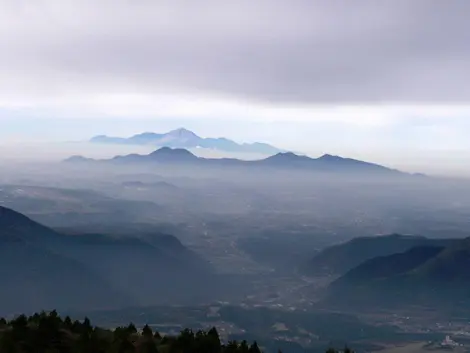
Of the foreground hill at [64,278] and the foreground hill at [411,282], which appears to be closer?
the foreground hill at [64,278]

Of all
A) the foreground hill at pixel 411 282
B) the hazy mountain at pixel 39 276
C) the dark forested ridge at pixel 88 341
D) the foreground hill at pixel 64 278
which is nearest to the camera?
the dark forested ridge at pixel 88 341

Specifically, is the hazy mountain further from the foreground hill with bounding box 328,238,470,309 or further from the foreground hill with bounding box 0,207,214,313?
the foreground hill with bounding box 328,238,470,309

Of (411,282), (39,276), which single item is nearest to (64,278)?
(39,276)

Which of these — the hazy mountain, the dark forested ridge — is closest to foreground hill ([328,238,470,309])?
the hazy mountain

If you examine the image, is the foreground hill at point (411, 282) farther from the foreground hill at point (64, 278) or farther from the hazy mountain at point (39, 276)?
the hazy mountain at point (39, 276)

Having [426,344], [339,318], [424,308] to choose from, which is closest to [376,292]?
[424,308]

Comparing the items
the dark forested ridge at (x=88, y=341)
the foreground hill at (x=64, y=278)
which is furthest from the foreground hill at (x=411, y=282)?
the dark forested ridge at (x=88, y=341)
